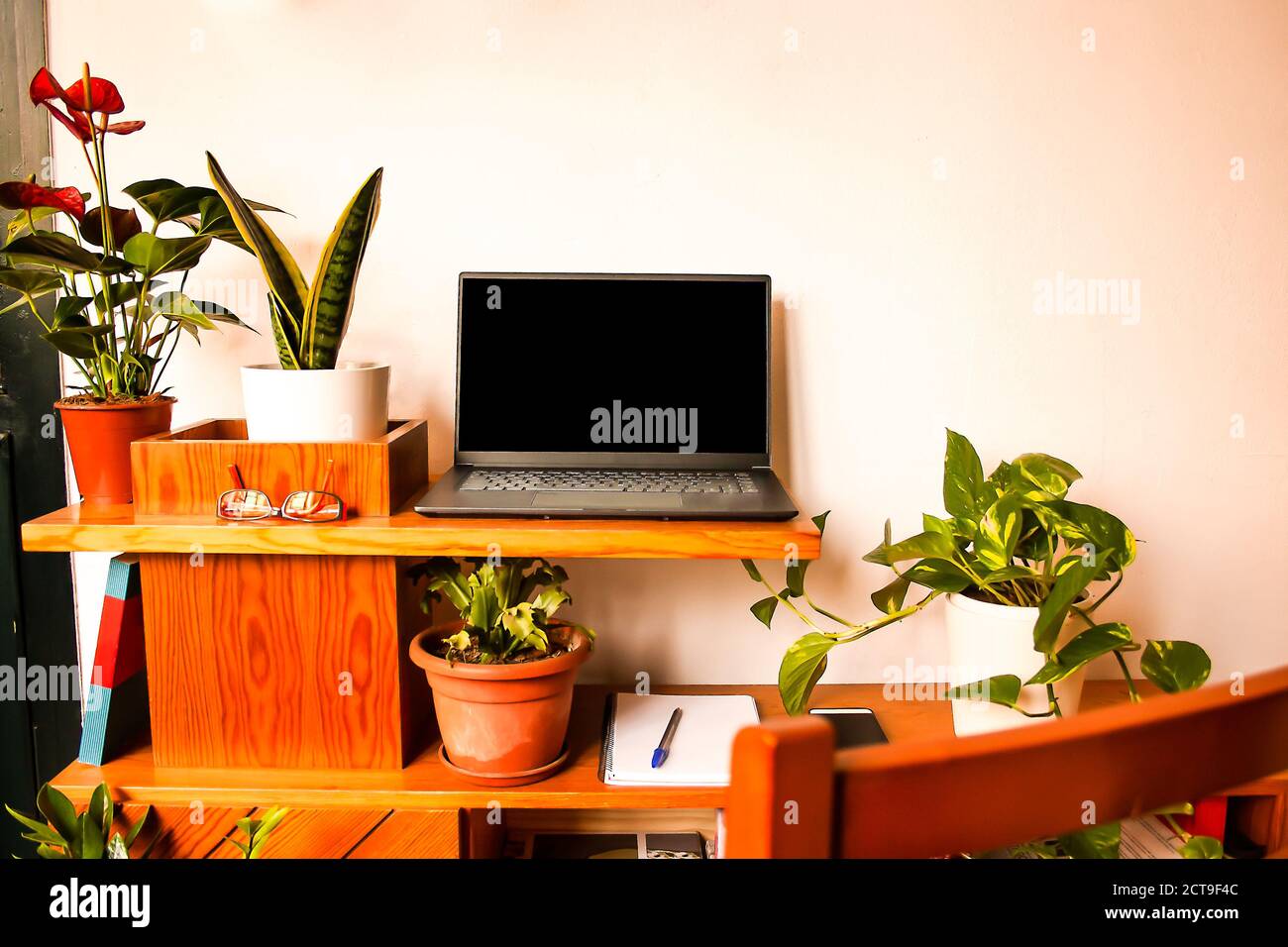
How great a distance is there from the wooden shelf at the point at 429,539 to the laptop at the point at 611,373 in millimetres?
267

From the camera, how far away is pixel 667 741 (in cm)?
120

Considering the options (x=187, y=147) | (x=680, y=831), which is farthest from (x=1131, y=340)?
(x=187, y=147)

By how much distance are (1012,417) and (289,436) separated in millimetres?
1026

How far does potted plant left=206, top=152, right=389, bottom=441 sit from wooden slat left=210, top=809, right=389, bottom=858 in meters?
0.44

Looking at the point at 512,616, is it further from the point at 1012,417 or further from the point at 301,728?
the point at 1012,417

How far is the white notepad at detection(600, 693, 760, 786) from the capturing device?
1120 millimetres

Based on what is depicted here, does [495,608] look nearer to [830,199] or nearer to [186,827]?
[186,827]

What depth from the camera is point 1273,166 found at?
1392 millimetres

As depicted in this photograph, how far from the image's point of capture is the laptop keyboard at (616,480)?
117cm

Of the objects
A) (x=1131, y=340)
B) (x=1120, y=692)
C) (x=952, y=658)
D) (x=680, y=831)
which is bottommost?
(x=680, y=831)

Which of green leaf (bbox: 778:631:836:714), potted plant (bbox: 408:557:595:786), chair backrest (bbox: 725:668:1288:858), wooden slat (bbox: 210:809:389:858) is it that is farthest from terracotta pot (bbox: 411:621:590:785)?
chair backrest (bbox: 725:668:1288:858)

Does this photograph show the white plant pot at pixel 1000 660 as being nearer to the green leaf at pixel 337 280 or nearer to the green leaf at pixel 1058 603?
the green leaf at pixel 1058 603

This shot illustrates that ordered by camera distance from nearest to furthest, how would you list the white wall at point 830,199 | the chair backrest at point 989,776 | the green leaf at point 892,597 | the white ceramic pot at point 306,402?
1. the chair backrest at point 989,776
2. the white ceramic pot at point 306,402
3. the green leaf at point 892,597
4. the white wall at point 830,199

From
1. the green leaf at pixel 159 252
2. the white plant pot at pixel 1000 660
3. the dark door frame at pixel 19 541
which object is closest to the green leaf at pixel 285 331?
the green leaf at pixel 159 252
